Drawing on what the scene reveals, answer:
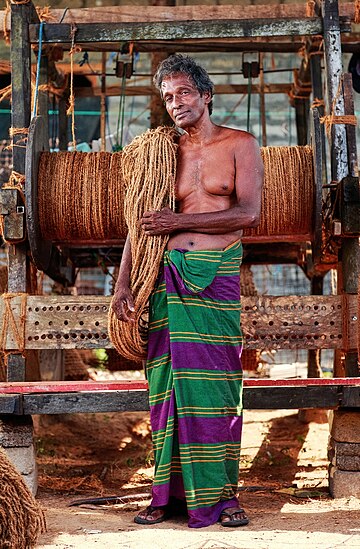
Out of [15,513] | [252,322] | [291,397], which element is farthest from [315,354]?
[15,513]

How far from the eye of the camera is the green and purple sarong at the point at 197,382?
386 cm

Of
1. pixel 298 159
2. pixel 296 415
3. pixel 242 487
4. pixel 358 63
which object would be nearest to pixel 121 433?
pixel 296 415

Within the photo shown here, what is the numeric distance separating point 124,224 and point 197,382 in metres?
2.25

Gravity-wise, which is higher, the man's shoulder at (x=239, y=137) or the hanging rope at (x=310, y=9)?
the hanging rope at (x=310, y=9)

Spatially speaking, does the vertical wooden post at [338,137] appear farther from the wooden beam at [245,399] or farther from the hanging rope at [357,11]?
the wooden beam at [245,399]

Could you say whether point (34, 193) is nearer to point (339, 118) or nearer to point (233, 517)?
point (339, 118)

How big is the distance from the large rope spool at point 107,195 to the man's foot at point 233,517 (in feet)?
7.80

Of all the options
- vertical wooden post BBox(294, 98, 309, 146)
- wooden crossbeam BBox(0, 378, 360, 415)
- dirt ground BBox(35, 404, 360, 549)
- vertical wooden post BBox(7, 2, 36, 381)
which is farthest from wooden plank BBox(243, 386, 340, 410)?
vertical wooden post BBox(294, 98, 309, 146)

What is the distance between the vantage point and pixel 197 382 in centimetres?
388

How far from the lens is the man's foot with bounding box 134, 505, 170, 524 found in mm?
3928

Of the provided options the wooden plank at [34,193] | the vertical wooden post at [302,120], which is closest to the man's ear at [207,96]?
the wooden plank at [34,193]

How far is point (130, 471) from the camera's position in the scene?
261 inches

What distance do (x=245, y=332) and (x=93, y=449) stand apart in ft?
9.78

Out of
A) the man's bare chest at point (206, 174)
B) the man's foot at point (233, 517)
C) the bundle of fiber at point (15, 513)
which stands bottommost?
the man's foot at point (233, 517)
